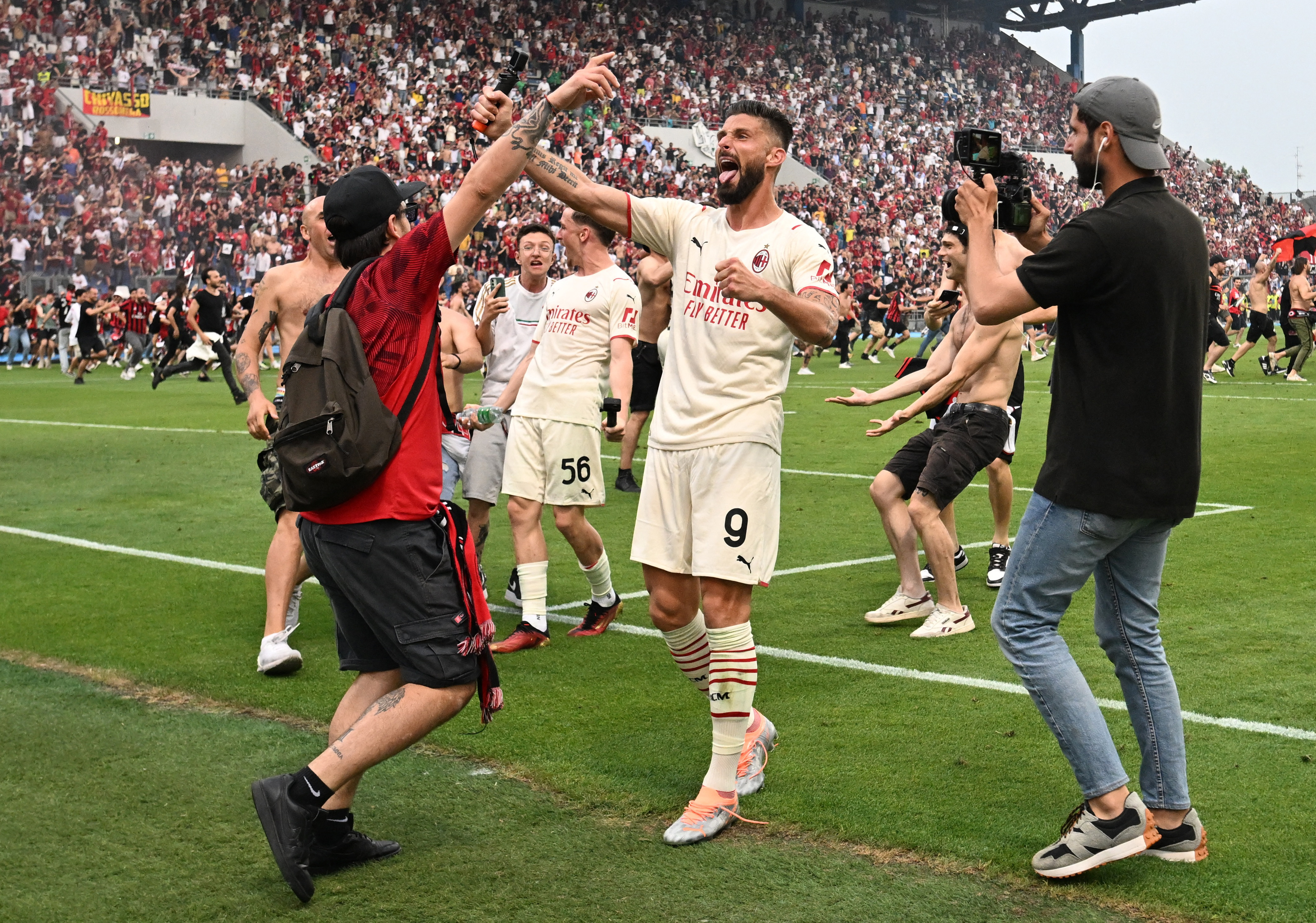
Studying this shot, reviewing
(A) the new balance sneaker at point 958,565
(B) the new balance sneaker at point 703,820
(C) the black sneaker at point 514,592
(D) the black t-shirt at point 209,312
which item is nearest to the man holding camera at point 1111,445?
(B) the new balance sneaker at point 703,820

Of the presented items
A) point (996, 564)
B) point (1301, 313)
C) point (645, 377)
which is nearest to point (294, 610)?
point (996, 564)

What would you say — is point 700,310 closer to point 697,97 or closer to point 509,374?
point 509,374

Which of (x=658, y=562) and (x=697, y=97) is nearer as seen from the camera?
(x=658, y=562)

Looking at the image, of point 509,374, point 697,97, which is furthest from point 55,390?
point 697,97

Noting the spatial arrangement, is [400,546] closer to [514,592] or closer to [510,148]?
[510,148]

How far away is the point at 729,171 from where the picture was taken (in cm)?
491

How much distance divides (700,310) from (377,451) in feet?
4.84

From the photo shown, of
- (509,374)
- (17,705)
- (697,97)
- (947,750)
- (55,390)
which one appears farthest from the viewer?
(697,97)

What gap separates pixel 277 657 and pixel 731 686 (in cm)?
272

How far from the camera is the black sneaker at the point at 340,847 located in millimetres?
4207

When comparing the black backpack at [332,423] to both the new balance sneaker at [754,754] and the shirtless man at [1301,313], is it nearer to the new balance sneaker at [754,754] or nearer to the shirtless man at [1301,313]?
the new balance sneaker at [754,754]

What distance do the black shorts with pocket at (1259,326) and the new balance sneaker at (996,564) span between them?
1805 centimetres

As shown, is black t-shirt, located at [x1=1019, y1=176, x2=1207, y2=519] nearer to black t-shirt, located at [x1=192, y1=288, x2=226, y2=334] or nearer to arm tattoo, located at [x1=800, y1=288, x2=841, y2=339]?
arm tattoo, located at [x1=800, y1=288, x2=841, y2=339]

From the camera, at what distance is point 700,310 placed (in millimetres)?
4930
